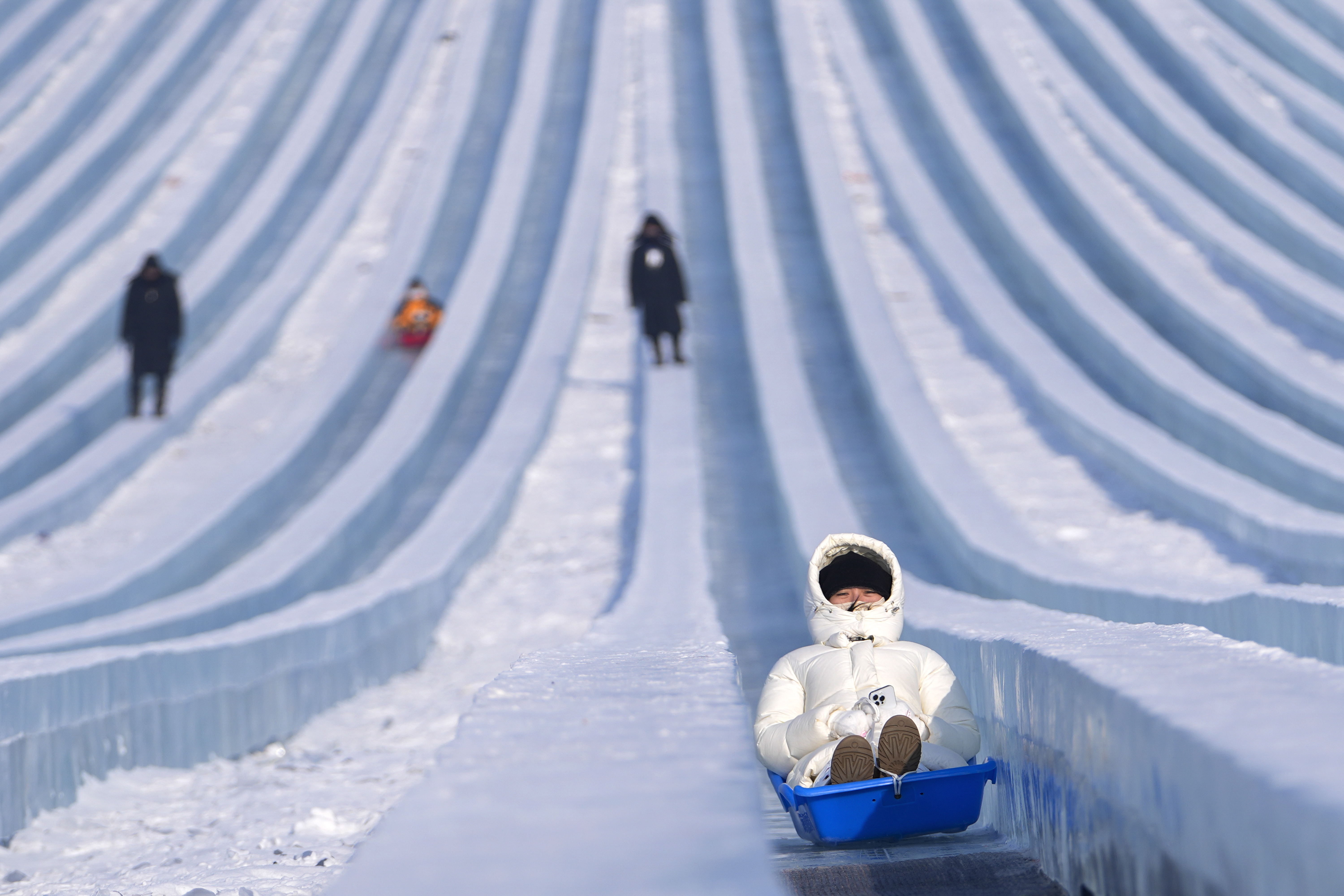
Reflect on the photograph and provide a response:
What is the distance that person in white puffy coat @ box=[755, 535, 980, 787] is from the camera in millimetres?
2818

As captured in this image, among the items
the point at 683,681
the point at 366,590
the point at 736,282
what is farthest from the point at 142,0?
the point at 683,681

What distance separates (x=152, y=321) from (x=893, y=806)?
8595 mm

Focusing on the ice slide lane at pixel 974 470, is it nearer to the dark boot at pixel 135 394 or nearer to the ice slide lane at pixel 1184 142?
the ice slide lane at pixel 1184 142

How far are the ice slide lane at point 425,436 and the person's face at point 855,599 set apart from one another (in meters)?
3.30

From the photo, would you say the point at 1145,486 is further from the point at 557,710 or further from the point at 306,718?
the point at 557,710

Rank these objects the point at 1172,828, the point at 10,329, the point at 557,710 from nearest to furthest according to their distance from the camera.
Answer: the point at 1172,828 < the point at 557,710 < the point at 10,329

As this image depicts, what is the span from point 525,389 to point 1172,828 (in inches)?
346

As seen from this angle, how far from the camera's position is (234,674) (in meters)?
5.26

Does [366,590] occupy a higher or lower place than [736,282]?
lower

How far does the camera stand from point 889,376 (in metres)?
10.0

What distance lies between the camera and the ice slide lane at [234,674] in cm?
431

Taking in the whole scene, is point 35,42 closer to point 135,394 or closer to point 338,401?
point 135,394

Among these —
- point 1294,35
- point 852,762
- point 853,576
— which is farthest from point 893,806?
point 1294,35

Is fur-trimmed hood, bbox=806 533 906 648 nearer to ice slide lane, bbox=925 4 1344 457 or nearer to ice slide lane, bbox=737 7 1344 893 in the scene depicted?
ice slide lane, bbox=737 7 1344 893
